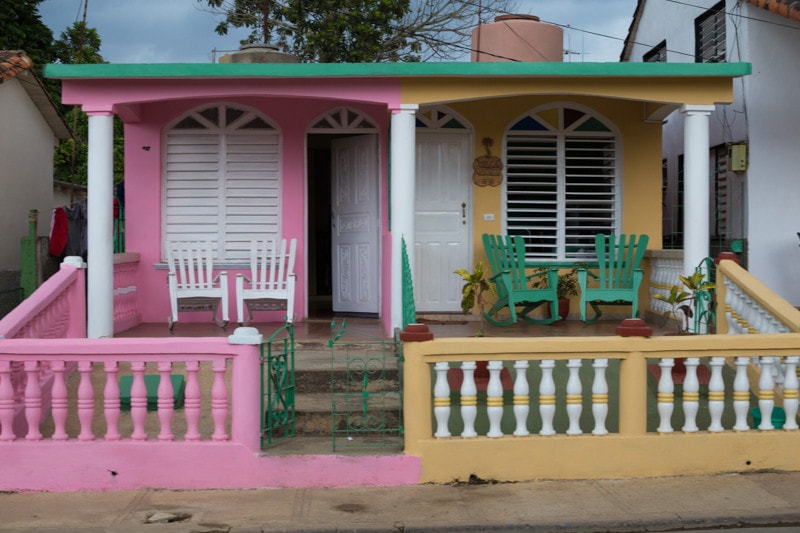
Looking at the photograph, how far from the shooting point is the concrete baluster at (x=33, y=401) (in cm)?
578

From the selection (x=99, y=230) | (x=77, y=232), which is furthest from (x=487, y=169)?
(x=77, y=232)

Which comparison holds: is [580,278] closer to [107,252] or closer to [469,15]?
[107,252]

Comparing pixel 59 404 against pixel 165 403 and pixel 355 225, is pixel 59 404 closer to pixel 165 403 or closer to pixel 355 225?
pixel 165 403

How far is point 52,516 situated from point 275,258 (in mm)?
5016

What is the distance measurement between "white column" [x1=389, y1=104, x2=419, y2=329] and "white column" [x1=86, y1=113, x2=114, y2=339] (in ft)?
8.84

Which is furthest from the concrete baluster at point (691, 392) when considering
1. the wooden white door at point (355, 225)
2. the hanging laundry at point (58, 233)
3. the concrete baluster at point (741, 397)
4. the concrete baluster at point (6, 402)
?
the hanging laundry at point (58, 233)

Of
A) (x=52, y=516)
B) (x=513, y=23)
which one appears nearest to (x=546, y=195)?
(x=513, y=23)

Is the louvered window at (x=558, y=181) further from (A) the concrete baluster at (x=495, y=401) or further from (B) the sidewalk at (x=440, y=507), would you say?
(B) the sidewalk at (x=440, y=507)

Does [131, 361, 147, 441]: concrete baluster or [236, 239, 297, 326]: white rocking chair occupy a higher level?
[236, 239, 297, 326]: white rocking chair

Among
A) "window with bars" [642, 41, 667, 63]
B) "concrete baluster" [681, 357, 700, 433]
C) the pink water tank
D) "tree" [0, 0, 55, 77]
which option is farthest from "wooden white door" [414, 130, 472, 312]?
"tree" [0, 0, 55, 77]

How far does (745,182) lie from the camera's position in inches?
431

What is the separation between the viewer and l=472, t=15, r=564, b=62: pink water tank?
11.0 m

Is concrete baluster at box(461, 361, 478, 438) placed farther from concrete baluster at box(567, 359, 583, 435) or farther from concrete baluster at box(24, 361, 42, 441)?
concrete baluster at box(24, 361, 42, 441)

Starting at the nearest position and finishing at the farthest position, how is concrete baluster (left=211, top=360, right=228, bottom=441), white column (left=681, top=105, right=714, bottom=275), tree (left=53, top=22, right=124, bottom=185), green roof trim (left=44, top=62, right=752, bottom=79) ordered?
concrete baluster (left=211, top=360, right=228, bottom=441), green roof trim (left=44, top=62, right=752, bottom=79), white column (left=681, top=105, right=714, bottom=275), tree (left=53, top=22, right=124, bottom=185)
